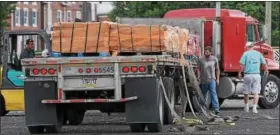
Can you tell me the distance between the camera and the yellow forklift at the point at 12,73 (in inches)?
790

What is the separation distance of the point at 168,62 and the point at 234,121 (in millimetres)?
2951

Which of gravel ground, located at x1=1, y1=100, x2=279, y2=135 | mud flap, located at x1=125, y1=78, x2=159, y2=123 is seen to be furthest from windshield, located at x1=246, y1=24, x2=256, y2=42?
mud flap, located at x1=125, y1=78, x2=159, y2=123

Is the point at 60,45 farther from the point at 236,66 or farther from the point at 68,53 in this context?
the point at 236,66

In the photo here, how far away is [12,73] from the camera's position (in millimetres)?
20188

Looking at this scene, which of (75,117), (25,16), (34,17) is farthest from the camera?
(34,17)

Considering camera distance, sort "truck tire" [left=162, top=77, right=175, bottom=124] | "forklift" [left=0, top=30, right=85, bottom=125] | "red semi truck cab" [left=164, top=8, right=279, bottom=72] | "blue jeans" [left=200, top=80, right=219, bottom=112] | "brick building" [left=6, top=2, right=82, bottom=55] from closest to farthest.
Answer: "truck tire" [left=162, top=77, right=175, bottom=124], "blue jeans" [left=200, top=80, right=219, bottom=112], "forklift" [left=0, top=30, right=85, bottom=125], "red semi truck cab" [left=164, top=8, right=279, bottom=72], "brick building" [left=6, top=2, right=82, bottom=55]

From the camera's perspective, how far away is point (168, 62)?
14953mm

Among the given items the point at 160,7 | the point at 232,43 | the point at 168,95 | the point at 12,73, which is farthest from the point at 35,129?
the point at 160,7

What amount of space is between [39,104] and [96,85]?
3.20 feet

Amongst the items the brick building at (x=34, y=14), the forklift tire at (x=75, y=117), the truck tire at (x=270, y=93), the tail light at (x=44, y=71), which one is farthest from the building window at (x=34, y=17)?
the tail light at (x=44, y=71)

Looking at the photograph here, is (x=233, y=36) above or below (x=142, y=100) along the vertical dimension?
above

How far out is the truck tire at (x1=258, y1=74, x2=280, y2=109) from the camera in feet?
77.7

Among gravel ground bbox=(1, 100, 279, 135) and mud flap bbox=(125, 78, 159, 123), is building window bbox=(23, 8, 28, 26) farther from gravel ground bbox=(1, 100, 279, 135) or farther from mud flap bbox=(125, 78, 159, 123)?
mud flap bbox=(125, 78, 159, 123)

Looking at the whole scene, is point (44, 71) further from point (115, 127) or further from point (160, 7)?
point (160, 7)
